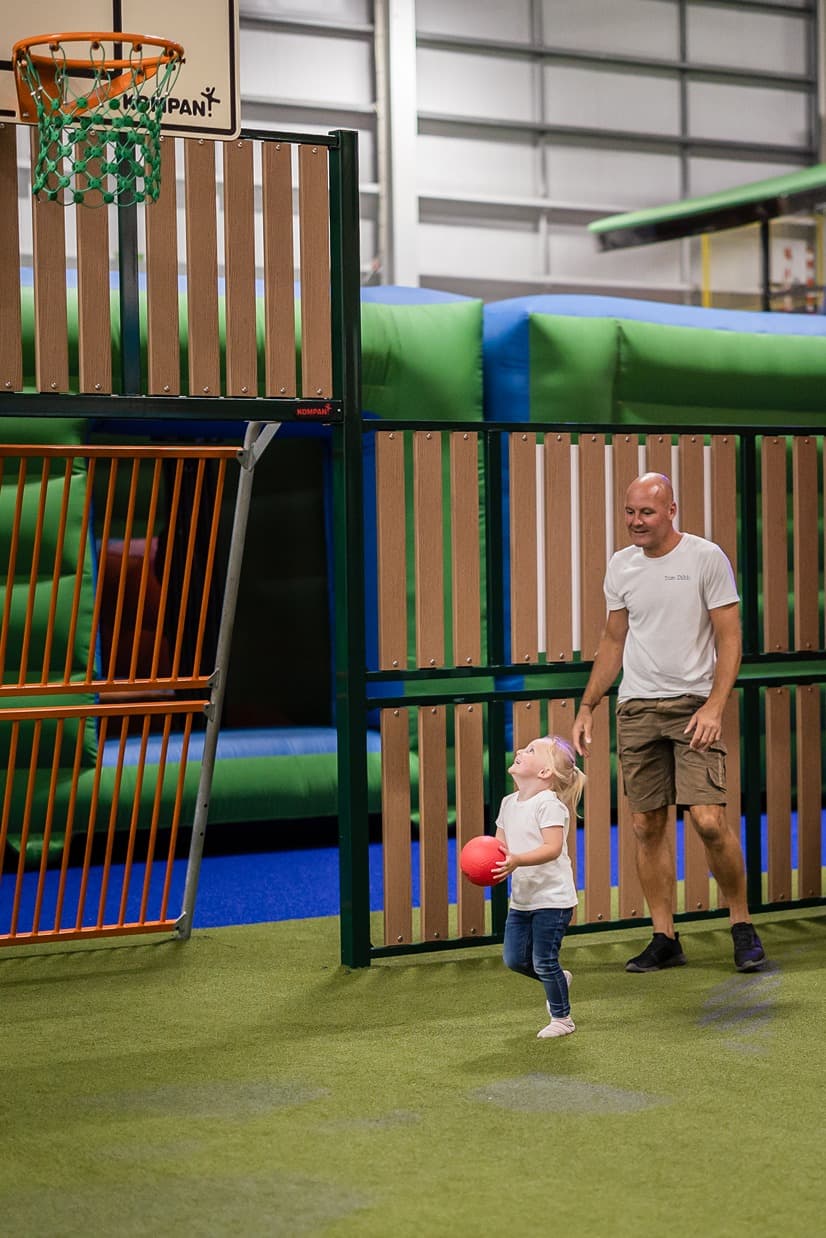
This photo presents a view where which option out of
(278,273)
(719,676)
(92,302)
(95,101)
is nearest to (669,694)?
(719,676)

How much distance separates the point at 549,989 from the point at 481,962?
1053 millimetres

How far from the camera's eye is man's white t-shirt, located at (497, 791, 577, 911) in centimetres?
447

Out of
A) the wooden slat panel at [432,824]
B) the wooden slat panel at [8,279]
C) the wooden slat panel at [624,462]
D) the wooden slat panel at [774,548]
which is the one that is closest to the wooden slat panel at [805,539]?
the wooden slat panel at [774,548]

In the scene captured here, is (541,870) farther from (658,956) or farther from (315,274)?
(315,274)

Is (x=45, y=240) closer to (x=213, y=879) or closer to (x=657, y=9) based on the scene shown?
(x=213, y=879)

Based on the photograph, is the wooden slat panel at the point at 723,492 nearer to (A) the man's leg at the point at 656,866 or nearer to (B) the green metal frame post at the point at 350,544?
(A) the man's leg at the point at 656,866

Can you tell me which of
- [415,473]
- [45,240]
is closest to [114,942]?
[415,473]

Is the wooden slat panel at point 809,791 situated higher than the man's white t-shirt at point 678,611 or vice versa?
the man's white t-shirt at point 678,611

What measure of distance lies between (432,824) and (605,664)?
86cm

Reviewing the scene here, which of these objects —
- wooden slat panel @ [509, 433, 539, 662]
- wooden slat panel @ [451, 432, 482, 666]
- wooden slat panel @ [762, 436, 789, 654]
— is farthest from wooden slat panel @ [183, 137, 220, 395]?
wooden slat panel @ [762, 436, 789, 654]

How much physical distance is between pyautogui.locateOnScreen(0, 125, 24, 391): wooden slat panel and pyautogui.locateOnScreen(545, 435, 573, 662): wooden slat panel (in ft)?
6.53

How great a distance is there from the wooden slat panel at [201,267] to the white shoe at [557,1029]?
7.68 feet

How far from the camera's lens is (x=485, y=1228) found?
10.3ft

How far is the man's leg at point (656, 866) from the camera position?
17.9 feet
